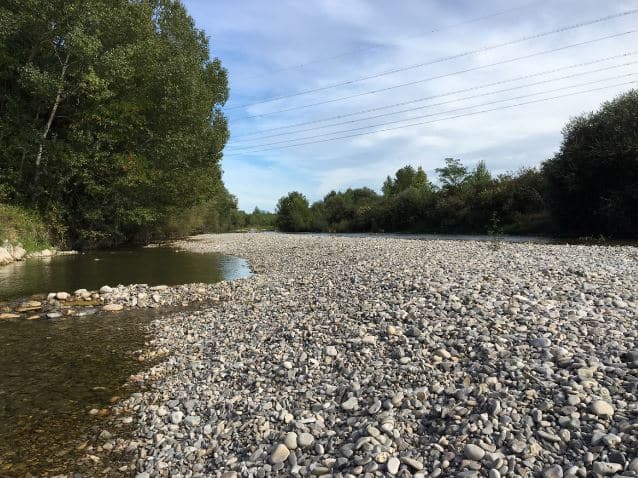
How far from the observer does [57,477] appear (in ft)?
14.1

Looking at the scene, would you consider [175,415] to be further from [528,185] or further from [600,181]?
[528,185]

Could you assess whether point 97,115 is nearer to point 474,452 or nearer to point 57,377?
point 57,377

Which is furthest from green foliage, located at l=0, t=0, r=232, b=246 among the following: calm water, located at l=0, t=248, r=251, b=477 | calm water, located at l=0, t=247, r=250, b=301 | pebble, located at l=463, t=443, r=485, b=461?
pebble, located at l=463, t=443, r=485, b=461

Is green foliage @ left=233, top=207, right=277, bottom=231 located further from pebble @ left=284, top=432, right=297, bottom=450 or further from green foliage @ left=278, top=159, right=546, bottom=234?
pebble @ left=284, top=432, right=297, bottom=450

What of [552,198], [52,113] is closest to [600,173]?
[552,198]

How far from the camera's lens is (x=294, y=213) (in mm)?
78812

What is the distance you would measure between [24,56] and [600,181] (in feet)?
116

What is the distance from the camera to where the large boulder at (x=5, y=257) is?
67.5 ft

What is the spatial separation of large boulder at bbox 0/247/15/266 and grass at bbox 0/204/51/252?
2.66ft

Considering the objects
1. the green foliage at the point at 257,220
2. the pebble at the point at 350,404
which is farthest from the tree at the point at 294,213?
the pebble at the point at 350,404

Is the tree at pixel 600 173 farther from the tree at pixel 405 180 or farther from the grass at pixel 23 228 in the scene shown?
the tree at pixel 405 180

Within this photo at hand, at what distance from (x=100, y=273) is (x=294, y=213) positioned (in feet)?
202

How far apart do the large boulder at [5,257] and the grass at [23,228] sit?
0.81 meters

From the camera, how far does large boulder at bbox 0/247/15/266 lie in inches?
810
